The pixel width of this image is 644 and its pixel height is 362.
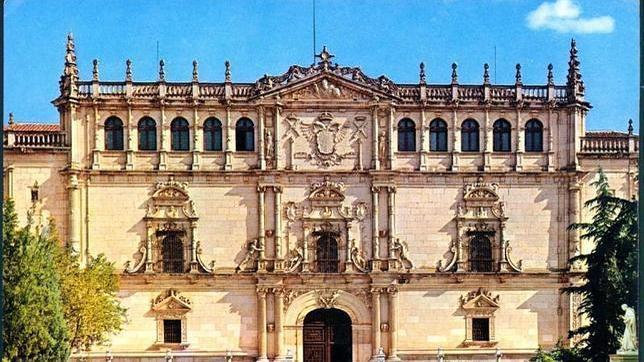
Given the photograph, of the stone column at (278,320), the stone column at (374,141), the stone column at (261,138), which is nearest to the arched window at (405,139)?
the stone column at (374,141)

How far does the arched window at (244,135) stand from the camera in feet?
100

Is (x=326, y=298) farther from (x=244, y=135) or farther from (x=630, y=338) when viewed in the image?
(x=630, y=338)

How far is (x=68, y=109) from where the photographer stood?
30000 mm

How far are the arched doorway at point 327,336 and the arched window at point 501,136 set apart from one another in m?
6.50

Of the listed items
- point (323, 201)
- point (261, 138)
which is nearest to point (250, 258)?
point (323, 201)

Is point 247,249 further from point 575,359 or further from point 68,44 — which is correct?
point 575,359

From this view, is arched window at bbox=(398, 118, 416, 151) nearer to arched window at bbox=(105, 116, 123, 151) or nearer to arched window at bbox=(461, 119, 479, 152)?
arched window at bbox=(461, 119, 479, 152)

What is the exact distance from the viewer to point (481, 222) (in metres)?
30.6

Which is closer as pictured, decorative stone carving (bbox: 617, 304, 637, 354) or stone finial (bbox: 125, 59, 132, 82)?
decorative stone carving (bbox: 617, 304, 637, 354)

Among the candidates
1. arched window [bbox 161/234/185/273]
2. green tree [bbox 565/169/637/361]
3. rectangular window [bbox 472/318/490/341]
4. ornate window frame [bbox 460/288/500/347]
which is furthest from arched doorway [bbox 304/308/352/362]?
green tree [bbox 565/169/637/361]

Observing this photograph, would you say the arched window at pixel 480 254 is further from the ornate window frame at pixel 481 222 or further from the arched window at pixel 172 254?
the arched window at pixel 172 254

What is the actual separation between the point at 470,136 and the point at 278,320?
24.9 ft

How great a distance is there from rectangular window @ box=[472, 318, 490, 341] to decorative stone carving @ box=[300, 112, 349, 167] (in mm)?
6019

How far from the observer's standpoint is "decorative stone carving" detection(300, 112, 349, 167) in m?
30.5
